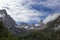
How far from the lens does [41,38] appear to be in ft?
258

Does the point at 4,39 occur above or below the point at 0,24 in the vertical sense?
below

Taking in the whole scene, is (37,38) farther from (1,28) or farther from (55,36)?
(1,28)

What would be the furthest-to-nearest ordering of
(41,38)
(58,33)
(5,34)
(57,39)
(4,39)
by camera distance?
(58,33)
(57,39)
(41,38)
(5,34)
(4,39)

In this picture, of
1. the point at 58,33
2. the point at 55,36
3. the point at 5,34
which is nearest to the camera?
the point at 5,34

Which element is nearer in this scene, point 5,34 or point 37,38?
point 5,34

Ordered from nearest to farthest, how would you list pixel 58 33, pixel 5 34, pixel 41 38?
pixel 5 34 < pixel 41 38 < pixel 58 33

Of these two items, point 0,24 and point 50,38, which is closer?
point 0,24

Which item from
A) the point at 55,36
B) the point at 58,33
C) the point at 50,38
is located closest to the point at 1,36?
the point at 50,38

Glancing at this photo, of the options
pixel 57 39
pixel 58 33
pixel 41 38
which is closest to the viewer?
pixel 41 38

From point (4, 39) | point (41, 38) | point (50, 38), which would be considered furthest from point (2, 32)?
point (50, 38)

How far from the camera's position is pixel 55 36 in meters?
92.4

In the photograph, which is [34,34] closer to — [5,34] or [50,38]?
[50,38]

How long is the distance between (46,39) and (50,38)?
7.00 m

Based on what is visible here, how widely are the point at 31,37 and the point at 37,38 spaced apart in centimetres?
203
